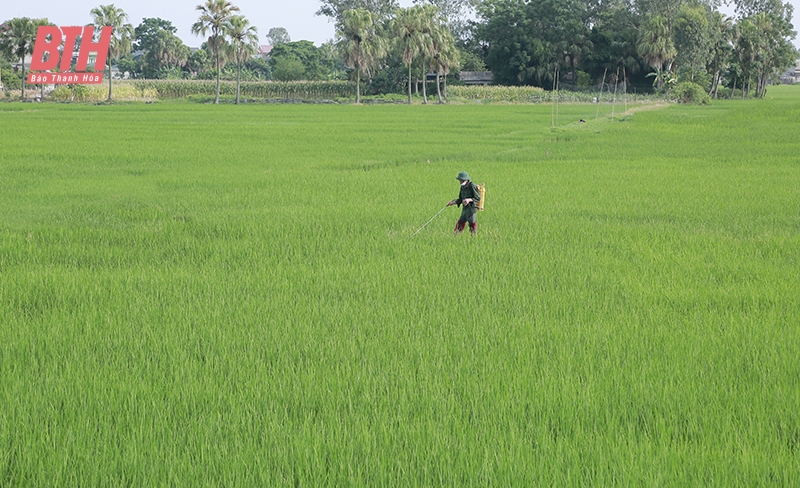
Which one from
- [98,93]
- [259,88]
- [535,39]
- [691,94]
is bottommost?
[691,94]

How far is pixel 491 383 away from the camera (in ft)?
12.7

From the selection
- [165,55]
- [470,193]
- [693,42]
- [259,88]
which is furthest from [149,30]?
[470,193]

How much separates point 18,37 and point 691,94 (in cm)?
4679

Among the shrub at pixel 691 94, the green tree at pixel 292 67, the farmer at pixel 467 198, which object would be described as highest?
the green tree at pixel 292 67

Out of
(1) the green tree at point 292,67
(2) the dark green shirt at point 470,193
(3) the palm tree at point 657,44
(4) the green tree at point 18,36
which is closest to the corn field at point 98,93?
(4) the green tree at point 18,36

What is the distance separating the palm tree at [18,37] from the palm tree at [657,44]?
1832 inches

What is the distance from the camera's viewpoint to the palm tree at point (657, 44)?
6662cm

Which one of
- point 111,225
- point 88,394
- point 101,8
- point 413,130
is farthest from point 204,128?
point 101,8

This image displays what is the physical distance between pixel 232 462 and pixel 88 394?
1.06 m

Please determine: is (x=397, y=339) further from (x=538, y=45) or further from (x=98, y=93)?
(x=538, y=45)

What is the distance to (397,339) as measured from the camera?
465 cm

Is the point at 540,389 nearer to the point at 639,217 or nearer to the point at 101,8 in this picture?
the point at 639,217

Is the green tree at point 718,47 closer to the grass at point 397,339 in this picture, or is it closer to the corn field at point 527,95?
the corn field at point 527,95

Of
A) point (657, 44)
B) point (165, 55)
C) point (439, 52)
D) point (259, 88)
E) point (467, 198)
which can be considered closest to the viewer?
point (467, 198)
